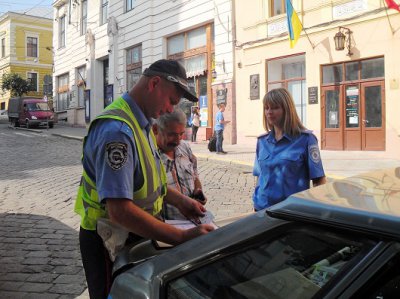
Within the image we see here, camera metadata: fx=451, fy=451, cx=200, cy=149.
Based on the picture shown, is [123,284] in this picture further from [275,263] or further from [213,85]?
[213,85]

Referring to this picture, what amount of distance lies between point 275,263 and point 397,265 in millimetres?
471

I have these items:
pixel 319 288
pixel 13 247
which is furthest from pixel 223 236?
pixel 13 247

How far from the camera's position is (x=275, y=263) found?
1627 millimetres

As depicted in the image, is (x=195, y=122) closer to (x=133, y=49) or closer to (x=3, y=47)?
(x=133, y=49)

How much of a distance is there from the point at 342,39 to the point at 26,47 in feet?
142

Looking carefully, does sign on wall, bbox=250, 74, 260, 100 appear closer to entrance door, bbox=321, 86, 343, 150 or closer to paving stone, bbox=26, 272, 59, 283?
entrance door, bbox=321, 86, 343, 150

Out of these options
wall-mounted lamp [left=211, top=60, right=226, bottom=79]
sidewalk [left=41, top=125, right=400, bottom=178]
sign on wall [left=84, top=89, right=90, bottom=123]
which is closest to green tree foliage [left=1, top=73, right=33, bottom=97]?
sign on wall [left=84, top=89, right=90, bottom=123]

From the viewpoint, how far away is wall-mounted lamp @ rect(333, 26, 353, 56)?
14.7 meters

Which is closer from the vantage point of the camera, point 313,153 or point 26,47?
point 313,153

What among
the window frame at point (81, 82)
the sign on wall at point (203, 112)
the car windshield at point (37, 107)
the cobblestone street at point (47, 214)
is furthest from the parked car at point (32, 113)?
the cobblestone street at point (47, 214)

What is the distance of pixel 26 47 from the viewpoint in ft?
164

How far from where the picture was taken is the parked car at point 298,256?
1306 mm

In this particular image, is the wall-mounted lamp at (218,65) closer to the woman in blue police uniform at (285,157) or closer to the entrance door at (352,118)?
the entrance door at (352,118)

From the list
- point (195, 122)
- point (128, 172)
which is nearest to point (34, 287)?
point (128, 172)
